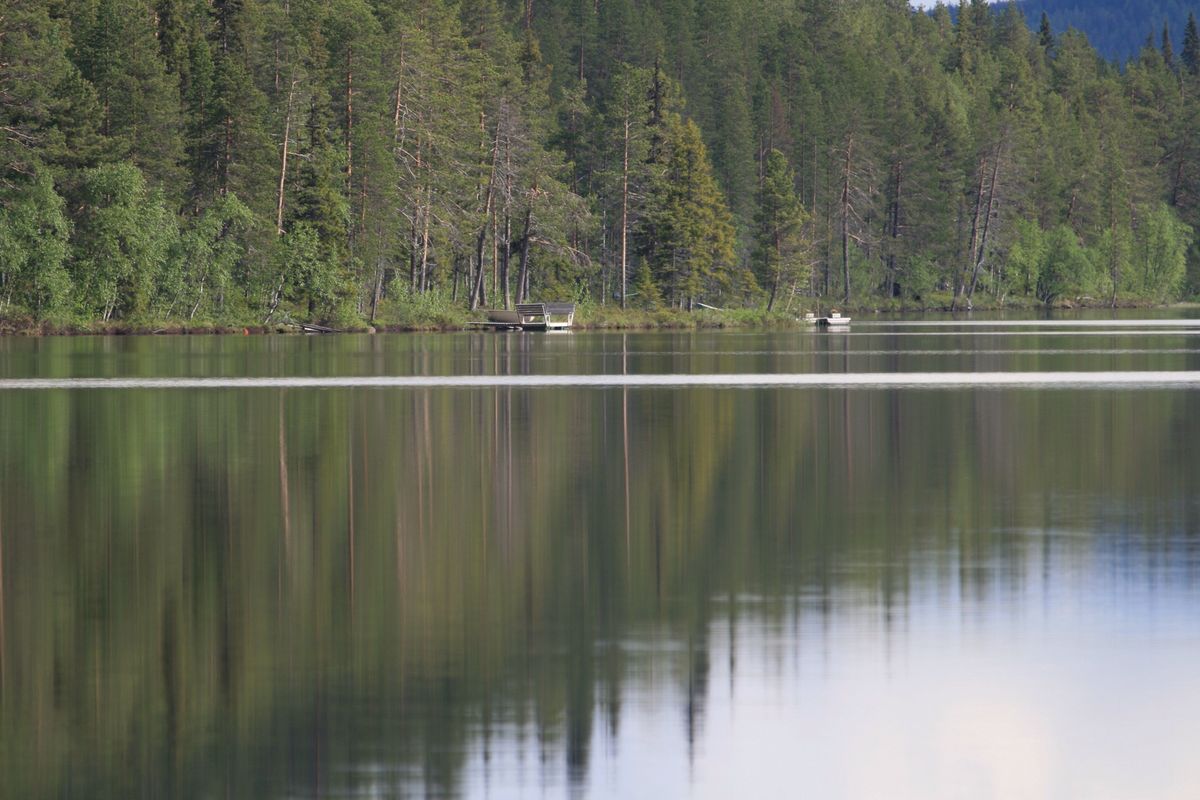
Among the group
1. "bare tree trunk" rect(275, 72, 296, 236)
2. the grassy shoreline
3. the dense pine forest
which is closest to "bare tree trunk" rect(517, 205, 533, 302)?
the dense pine forest

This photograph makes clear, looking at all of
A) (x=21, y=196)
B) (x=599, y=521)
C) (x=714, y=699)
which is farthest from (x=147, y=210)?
(x=714, y=699)

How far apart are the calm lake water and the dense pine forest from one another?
57.6 m

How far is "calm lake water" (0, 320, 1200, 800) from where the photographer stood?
10.9 metres

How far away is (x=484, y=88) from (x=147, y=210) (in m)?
33.9

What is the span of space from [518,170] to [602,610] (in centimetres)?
10046

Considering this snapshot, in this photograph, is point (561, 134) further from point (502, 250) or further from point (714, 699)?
point (714, 699)

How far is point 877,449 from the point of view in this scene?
2922 centimetres

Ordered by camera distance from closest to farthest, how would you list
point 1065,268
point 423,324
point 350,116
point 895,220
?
point 423,324 → point 350,116 → point 895,220 → point 1065,268

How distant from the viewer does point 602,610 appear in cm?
1527

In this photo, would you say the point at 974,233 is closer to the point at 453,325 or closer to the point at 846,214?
the point at 846,214

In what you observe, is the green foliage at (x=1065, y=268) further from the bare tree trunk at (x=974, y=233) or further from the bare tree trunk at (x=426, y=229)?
the bare tree trunk at (x=426, y=229)

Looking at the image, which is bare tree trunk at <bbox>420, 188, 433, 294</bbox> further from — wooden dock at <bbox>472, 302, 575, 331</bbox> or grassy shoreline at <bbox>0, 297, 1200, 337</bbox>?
wooden dock at <bbox>472, 302, 575, 331</bbox>

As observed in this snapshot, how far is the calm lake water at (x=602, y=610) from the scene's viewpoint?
1089 cm

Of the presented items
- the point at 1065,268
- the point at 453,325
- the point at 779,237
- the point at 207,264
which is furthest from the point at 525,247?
the point at 1065,268
